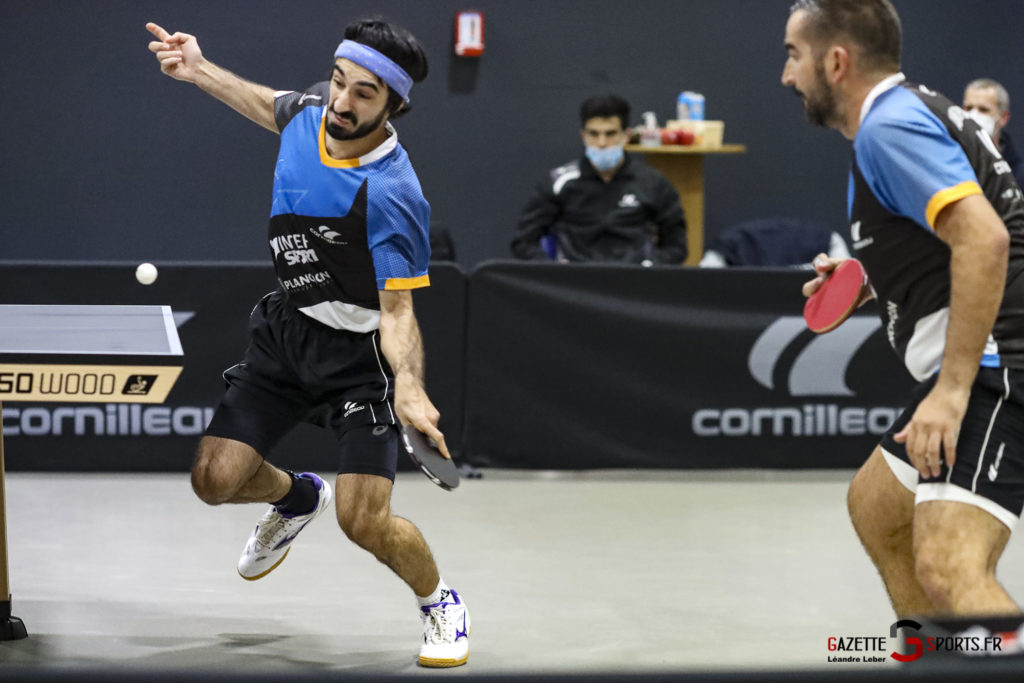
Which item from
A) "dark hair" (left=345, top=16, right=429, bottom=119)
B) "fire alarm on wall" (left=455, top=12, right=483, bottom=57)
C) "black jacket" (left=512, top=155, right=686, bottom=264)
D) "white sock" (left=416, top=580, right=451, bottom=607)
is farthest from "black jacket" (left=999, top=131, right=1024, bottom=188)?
"white sock" (left=416, top=580, right=451, bottom=607)

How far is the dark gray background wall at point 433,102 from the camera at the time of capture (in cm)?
899

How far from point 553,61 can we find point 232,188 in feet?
8.13

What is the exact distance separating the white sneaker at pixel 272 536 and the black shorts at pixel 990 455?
6.92 feet

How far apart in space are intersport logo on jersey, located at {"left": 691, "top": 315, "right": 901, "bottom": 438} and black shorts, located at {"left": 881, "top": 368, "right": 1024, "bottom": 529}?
13.2 feet

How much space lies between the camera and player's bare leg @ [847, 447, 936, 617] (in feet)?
9.32

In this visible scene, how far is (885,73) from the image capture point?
8.91ft

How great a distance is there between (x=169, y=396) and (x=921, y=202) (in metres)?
4.68

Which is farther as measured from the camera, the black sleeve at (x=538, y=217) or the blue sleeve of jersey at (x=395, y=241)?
the black sleeve at (x=538, y=217)

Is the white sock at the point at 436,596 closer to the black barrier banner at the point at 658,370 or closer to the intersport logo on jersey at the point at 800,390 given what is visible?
the black barrier banner at the point at 658,370

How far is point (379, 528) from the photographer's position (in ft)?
11.6

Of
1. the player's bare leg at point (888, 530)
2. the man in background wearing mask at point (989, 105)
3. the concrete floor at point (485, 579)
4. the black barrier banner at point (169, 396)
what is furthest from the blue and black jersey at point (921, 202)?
the man in background wearing mask at point (989, 105)

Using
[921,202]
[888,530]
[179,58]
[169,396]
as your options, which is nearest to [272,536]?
[179,58]

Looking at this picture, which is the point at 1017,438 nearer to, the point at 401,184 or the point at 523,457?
the point at 401,184

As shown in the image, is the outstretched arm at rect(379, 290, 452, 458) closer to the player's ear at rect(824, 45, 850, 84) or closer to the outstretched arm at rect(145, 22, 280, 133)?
the outstretched arm at rect(145, 22, 280, 133)
